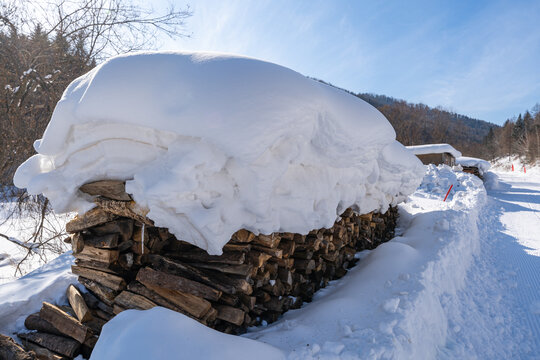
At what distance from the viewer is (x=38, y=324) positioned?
2.87 m

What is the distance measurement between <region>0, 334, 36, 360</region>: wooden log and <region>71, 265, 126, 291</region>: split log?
0.74m

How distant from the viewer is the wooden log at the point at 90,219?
2.51m

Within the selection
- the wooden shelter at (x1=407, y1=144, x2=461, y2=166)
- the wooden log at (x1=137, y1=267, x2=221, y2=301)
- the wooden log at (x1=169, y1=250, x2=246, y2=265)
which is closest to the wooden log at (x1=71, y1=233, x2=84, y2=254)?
the wooden log at (x1=137, y1=267, x2=221, y2=301)

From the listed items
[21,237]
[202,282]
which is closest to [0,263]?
[21,237]

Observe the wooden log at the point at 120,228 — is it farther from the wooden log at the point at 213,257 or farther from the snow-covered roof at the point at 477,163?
the snow-covered roof at the point at 477,163

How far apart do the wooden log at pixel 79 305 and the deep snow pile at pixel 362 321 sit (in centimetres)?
116

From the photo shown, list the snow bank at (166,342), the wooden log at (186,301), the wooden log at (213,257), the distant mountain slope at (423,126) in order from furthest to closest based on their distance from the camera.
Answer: the distant mountain slope at (423,126) → the wooden log at (213,257) → the wooden log at (186,301) → the snow bank at (166,342)

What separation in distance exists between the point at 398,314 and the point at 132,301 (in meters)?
2.33

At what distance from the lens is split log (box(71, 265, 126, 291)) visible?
251 centimetres

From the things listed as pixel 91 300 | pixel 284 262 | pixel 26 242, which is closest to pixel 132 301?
pixel 91 300

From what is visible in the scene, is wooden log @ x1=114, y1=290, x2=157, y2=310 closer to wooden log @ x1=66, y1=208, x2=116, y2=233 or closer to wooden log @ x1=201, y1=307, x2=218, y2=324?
wooden log @ x1=201, y1=307, x2=218, y2=324

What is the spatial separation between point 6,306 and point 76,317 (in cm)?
91

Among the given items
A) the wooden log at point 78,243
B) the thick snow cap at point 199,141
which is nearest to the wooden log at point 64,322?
the wooden log at point 78,243

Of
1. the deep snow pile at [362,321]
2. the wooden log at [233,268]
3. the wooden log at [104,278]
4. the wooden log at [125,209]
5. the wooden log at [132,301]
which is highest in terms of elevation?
the wooden log at [125,209]
